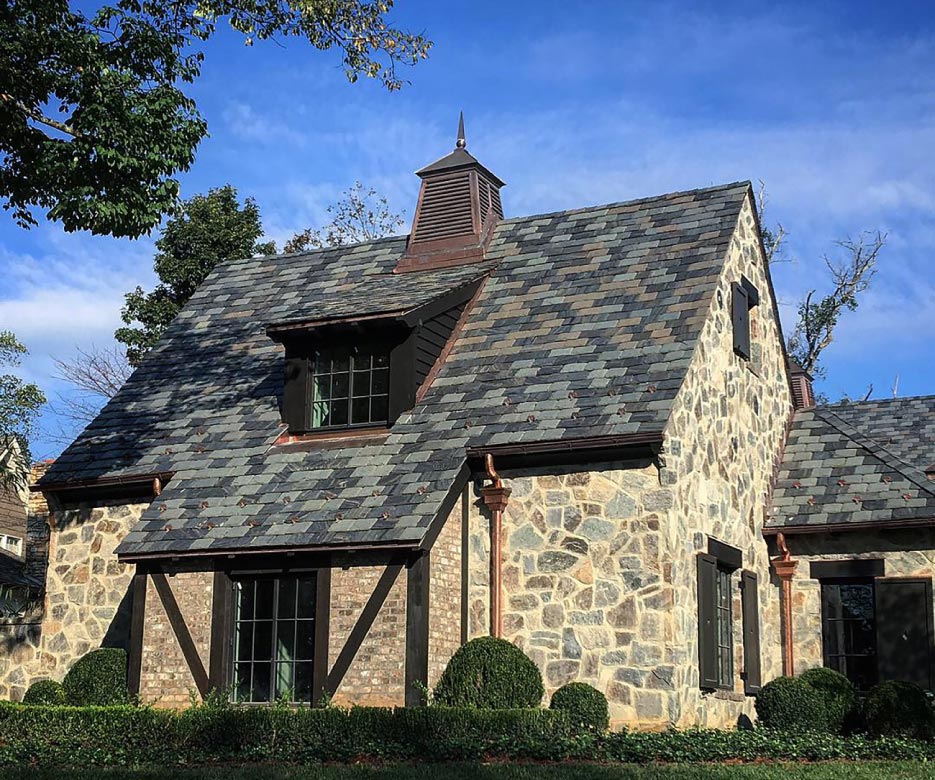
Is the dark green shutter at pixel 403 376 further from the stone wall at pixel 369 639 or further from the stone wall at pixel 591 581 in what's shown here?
the stone wall at pixel 369 639

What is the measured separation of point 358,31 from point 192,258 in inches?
615

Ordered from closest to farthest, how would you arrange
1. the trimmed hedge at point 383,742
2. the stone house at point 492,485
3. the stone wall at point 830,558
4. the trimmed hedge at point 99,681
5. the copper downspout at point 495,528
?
1. the trimmed hedge at point 383,742
2. the stone house at point 492,485
3. the copper downspout at point 495,528
4. the trimmed hedge at point 99,681
5. the stone wall at point 830,558

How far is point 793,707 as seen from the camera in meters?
15.7

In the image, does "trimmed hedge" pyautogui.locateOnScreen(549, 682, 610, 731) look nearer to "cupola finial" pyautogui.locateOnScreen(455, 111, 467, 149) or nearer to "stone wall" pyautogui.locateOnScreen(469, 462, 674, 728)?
"stone wall" pyautogui.locateOnScreen(469, 462, 674, 728)

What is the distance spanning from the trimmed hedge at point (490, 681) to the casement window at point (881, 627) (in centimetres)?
561

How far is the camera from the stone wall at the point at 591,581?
15008mm

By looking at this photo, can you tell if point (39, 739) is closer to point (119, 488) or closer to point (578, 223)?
point (119, 488)

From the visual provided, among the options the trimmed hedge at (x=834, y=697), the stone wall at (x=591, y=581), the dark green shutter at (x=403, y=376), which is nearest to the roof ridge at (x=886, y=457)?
the trimmed hedge at (x=834, y=697)

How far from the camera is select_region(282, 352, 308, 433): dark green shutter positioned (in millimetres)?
18188

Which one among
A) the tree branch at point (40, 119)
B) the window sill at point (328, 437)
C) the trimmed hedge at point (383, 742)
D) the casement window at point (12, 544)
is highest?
the tree branch at point (40, 119)

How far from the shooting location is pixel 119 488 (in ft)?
61.6

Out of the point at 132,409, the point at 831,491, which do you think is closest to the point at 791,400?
the point at 831,491

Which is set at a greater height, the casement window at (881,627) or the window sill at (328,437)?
the window sill at (328,437)

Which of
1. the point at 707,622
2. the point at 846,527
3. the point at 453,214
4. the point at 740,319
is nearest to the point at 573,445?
the point at 707,622
